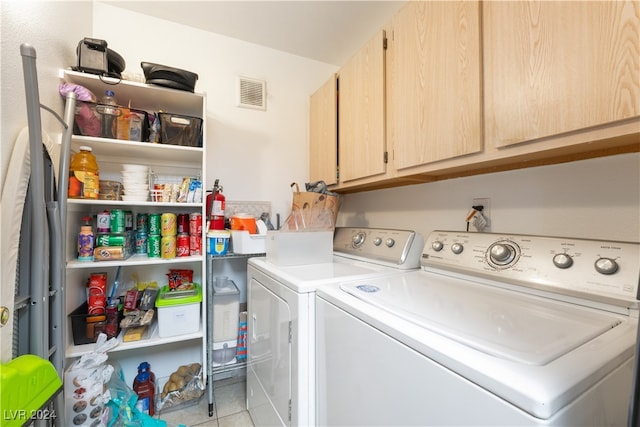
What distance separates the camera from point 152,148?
1604 mm

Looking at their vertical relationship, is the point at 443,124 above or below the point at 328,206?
above

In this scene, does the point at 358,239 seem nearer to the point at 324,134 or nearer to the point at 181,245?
the point at 324,134

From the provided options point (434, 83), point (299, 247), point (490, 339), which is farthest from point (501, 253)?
point (299, 247)

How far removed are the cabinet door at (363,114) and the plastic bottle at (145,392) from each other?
1839 millimetres

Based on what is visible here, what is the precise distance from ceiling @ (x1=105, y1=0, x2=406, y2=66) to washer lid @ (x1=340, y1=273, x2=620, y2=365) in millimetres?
1878

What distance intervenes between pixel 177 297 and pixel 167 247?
319 mm

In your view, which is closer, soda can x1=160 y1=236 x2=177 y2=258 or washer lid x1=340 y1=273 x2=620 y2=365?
washer lid x1=340 y1=273 x2=620 y2=365

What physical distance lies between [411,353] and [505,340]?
198 mm

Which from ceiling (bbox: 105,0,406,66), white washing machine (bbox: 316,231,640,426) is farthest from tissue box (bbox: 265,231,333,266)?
ceiling (bbox: 105,0,406,66)

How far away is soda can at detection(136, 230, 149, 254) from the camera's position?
5.63 ft

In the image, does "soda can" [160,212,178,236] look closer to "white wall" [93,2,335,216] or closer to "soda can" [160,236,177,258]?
"soda can" [160,236,177,258]

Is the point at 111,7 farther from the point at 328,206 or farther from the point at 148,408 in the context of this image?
the point at 148,408

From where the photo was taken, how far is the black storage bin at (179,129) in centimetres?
161

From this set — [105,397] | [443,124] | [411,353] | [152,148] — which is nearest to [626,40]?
[443,124]
